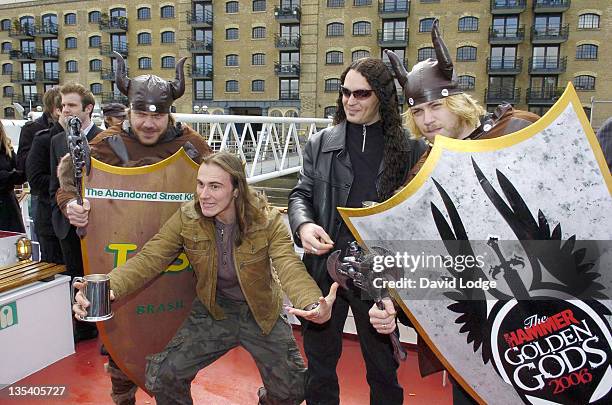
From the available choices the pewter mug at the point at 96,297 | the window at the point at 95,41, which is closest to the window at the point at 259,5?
the window at the point at 95,41

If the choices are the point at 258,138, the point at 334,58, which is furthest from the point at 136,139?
the point at 334,58

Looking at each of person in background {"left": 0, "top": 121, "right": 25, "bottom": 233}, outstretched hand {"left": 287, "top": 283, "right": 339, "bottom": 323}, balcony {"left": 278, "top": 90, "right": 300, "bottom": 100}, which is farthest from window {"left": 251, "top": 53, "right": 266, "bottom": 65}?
outstretched hand {"left": 287, "top": 283, "right": 339, "bottom": 323}

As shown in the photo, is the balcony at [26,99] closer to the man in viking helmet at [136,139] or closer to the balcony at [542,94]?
the balcony at [542,94]

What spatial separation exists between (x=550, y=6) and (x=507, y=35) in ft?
7.68

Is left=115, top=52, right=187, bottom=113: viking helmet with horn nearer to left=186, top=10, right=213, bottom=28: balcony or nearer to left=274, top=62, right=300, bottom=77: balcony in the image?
left=274, top=62, right=300, bottom=77: balcony

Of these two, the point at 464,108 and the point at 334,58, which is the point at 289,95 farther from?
the point at 464,108

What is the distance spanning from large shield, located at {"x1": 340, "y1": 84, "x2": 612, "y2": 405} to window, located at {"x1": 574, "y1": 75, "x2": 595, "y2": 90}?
90.2ft

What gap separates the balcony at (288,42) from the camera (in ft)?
94.1

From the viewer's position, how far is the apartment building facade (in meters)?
25.7

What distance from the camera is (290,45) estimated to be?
94.2 ft

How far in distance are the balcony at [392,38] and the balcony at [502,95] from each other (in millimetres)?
5154

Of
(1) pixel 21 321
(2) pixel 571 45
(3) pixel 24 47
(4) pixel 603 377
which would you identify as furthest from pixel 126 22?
(4) pixel 603 377

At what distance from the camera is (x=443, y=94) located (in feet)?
6.37

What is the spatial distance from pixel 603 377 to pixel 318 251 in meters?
1.09
